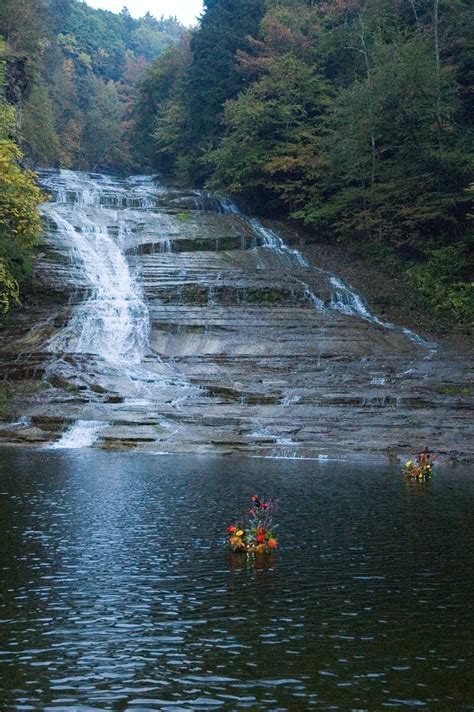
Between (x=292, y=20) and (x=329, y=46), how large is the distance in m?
3.46

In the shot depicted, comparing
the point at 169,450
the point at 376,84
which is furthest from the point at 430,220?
the point at 169,450

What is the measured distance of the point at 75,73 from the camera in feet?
289

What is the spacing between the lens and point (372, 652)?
7055 millimetres

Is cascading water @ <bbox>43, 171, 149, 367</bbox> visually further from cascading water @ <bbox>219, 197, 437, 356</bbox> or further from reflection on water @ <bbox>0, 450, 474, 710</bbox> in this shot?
reflection on water @ <bbox>0, 450, 474, 710</bbox>

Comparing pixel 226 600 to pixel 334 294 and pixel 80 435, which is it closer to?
pixel 80 435

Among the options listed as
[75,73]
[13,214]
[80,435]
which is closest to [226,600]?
[80,435]

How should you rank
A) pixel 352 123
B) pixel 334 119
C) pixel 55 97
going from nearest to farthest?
pixel 352 123, pixel 334 119, pixel 55 97

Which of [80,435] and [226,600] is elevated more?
[80,435]

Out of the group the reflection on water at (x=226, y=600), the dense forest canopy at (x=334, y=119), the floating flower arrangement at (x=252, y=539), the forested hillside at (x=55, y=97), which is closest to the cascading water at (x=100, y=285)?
the forested hillside at (x=55, y=97)

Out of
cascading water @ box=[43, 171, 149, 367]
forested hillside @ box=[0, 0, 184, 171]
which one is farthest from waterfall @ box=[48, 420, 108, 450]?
forested hillside @ box=[0, 0, 184, 171]

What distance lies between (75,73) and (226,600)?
8836 centimetres

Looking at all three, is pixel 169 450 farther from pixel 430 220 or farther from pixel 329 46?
pixel 329 46

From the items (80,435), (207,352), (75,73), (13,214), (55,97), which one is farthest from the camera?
(75,73)

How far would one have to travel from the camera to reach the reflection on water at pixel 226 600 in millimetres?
6250
